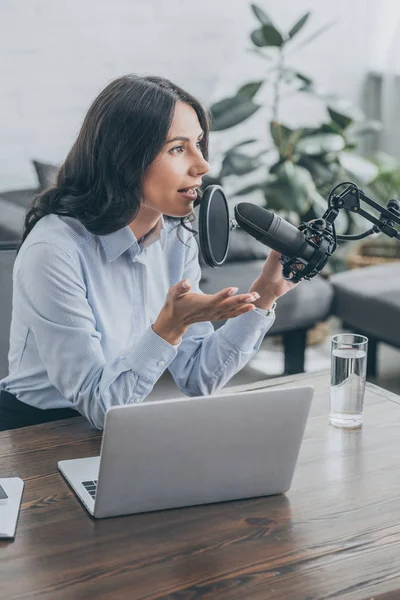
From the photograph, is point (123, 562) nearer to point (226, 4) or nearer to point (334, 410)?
point (334, 410)

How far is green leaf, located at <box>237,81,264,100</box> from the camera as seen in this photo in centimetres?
344

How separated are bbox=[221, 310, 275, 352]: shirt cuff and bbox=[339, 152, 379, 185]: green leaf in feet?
6.67

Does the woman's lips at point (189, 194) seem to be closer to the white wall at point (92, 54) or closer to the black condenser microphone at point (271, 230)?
the black condenser microphone at point (271, 230)

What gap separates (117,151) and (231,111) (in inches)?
79.5

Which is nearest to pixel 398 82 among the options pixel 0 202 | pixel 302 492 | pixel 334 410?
pixel 0 202

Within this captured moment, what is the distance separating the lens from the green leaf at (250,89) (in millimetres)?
3438

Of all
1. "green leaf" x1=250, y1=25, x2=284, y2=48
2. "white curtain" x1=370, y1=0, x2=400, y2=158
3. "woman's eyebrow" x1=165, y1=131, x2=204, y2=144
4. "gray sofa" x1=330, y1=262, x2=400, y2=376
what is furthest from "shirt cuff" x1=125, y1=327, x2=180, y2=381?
"white curtain" x1=370, y1=0, x2=400, y2=158

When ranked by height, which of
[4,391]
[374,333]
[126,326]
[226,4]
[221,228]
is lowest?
[374,333]

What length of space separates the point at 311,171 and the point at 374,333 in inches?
31.2

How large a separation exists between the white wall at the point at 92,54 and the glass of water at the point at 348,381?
2.31m

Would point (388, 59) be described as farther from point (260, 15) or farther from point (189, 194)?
point (189, 194)

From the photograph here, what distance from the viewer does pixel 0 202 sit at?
2957mm

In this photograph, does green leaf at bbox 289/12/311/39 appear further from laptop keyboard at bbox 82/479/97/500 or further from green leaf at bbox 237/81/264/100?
laptop keyboard at bbox 82/479/97/500

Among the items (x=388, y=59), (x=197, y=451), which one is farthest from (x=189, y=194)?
(x=388, y=59)
